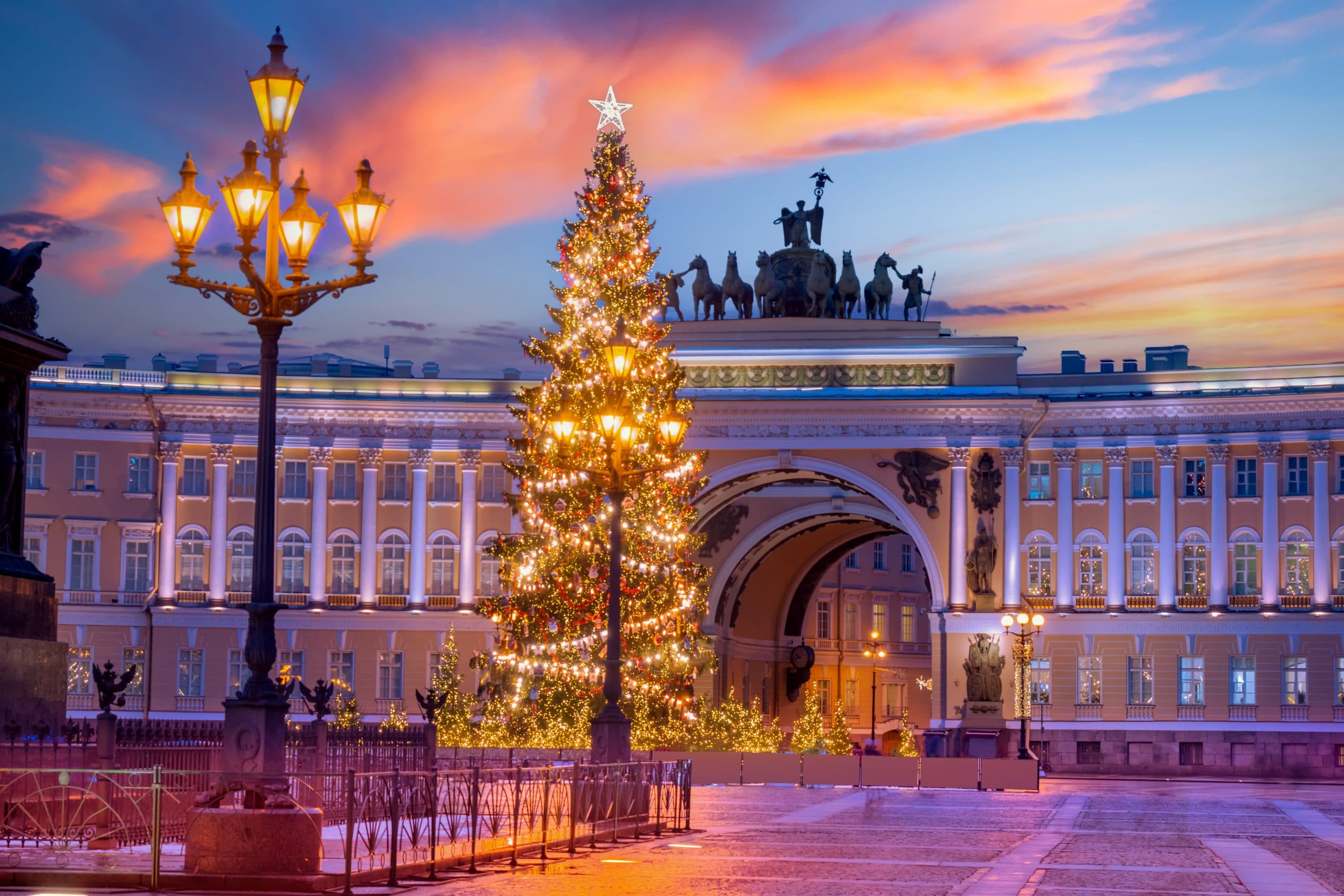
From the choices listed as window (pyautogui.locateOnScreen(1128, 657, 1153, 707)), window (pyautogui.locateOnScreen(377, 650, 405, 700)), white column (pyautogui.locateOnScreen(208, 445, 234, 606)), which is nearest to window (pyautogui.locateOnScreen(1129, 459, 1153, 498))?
window (pyautogui.locateOnScreen(1128, 657, 1153, 707))

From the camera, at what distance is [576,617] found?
46.4 m

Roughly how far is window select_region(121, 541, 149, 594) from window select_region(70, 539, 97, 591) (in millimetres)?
1144

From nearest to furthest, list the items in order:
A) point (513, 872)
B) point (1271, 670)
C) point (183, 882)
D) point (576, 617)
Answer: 1. point (183, 882)
2. point (513, 872)
3. point (576, 617)
4. point (1271, 670)

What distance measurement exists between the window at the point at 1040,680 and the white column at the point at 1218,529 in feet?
19.4

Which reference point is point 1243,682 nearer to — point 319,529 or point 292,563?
point 319,529

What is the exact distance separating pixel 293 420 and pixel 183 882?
2142 inches

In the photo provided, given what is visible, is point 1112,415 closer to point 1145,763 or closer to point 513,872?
point 1145,763

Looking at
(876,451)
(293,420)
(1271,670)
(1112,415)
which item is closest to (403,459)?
(293,420)

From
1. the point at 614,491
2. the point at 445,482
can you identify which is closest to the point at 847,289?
the point at 445,482

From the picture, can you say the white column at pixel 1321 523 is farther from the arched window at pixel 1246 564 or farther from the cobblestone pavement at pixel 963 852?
the cobblestone pavement at pixel 963 852

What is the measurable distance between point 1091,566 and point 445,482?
76.4 ft

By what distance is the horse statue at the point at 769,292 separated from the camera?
237 feet

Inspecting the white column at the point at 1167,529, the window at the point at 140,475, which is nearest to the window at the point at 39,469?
the window at the point at 140,475

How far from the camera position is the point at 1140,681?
68.3 m
